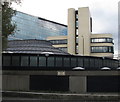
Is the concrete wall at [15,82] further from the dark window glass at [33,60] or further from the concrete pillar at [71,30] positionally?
the concrete pillar at [71,30]

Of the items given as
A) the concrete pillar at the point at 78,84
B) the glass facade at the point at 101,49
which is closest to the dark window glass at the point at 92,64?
the concrete pillar at the point at 78,84

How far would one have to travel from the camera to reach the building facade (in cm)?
10406

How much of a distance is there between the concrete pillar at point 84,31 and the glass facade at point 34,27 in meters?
30.2

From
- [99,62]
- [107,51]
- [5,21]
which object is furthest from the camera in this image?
[107,51]

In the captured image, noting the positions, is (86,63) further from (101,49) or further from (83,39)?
(101,49)

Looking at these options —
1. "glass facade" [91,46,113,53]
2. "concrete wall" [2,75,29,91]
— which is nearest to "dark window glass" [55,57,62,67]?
"concrete wall" [2,75,29,91]

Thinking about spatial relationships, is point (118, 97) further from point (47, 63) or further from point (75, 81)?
point (47, 63)

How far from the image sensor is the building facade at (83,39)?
104 m

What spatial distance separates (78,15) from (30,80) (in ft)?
274

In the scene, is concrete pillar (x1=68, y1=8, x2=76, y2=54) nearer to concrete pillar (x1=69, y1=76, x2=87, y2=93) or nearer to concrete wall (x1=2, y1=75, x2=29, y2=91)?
concrete wall (x1=2, y1=75, x2=29, y2=91)

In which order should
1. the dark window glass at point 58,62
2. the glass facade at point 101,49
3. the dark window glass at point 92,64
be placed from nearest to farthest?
the dark window glass at point 58,62 < the dark window glass at point 92,64 < the glass facade at point 101,49

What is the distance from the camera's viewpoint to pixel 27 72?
2656 cm

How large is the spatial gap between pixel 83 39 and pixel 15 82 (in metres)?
78.8

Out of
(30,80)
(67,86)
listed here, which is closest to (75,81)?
(67,86)
